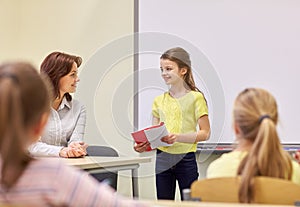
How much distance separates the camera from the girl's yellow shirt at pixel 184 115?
98.0 inches

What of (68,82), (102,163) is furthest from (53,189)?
(68,82)

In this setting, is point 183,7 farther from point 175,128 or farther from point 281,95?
point 175,128

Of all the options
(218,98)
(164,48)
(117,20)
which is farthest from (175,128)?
(117,20)

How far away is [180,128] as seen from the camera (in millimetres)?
2529

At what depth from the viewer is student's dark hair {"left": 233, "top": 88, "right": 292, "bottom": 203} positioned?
1.26 metres

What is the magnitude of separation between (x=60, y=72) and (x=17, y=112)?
6.07ft

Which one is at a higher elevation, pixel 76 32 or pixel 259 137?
pixel 76 32

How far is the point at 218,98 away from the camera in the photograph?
3375 millimetres

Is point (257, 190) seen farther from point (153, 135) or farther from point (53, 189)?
point (153, 135)

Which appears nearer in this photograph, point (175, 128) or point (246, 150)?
point (246, 150)

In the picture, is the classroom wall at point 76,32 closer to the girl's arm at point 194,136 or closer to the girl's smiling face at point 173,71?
the girl's smiling face at point 173,71

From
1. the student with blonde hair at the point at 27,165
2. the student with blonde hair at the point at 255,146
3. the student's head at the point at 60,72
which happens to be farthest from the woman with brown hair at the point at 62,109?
the student with blonde hair at the point at 27,165

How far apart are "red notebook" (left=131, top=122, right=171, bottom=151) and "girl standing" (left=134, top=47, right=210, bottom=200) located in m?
0.03

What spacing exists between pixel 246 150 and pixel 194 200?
0.75ft
